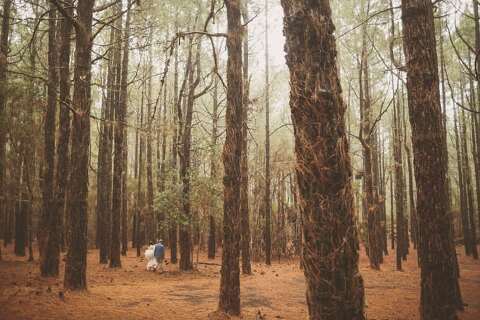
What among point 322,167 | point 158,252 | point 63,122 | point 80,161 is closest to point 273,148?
point 158,252

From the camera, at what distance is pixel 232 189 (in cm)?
648

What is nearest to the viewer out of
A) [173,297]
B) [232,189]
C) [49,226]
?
[232,189]

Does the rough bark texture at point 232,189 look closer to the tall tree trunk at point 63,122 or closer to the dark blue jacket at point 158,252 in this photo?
the tall tree trunk at point 63,122

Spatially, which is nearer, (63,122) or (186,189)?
(63,122)

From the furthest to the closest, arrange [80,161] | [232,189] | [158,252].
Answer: [158,252], [80,161], [232,189]

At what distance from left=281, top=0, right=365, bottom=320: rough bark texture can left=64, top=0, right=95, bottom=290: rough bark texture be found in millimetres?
6751

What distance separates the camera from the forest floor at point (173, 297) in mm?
6105

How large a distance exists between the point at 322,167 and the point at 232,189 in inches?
174

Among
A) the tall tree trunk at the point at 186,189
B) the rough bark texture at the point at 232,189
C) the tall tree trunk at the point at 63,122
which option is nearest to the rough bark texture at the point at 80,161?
the tall tree trunk at the point at 63,122

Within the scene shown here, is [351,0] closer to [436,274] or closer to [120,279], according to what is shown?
[436,274]

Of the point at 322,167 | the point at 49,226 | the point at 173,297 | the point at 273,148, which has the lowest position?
the point at 173,297

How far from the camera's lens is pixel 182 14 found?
1587cm

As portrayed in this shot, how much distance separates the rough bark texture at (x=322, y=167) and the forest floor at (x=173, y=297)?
198 inches

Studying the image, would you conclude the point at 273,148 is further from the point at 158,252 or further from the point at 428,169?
the point at 428,169
